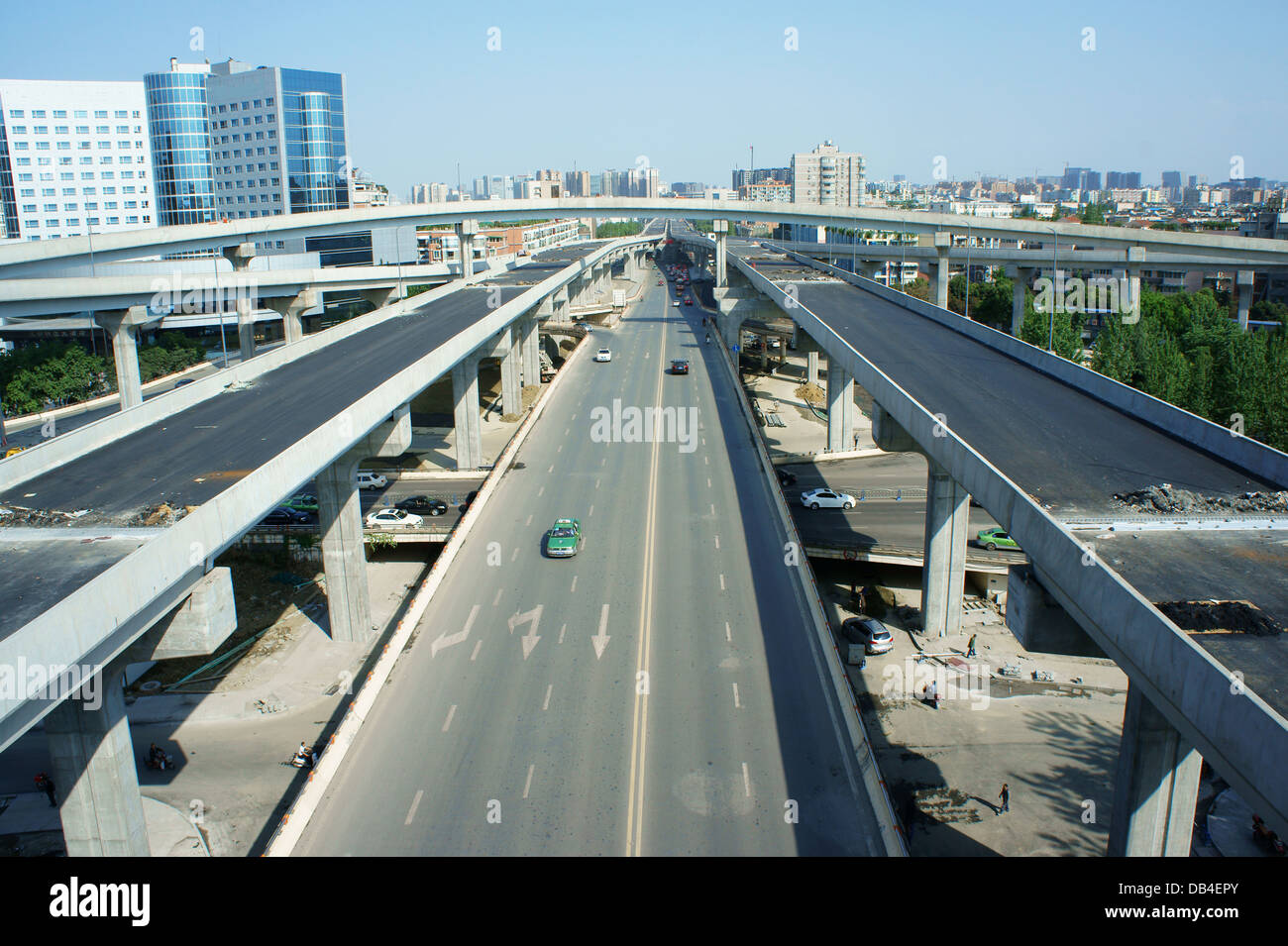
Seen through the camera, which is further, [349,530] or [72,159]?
[72,159]

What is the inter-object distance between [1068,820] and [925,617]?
6.98m

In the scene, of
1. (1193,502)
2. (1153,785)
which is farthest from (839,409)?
(1153,785)

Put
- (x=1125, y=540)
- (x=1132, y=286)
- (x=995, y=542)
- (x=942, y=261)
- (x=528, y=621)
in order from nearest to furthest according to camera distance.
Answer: (x=1125, y=540)
(x=528, y=621)
(x=995, y=542)
(x=942, y=261)
(x=1132, y=286)

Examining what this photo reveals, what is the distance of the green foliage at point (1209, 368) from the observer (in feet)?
96.5

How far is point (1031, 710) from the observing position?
18781 mm

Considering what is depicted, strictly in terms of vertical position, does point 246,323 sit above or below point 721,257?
below

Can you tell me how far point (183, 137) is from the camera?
81.9m

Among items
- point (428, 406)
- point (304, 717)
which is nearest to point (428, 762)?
point (304, 717)

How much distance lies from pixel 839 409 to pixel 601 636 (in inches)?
826

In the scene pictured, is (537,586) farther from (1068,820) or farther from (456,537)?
(1068,820)

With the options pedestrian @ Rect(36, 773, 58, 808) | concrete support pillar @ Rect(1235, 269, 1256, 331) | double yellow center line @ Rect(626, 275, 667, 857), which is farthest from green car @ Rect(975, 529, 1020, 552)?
concrete support pillar @ Rect(1235, 269, 1256, 331)

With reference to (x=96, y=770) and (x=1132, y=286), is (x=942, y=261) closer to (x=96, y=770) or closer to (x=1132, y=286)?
(x=1132, y=286)

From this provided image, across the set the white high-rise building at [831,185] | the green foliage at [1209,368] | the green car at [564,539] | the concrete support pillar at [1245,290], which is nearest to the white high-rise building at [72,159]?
the green car at [564,539]

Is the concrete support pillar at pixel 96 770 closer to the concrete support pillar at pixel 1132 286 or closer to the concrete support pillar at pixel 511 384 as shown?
the concrete support pillar at pixel 511 384
